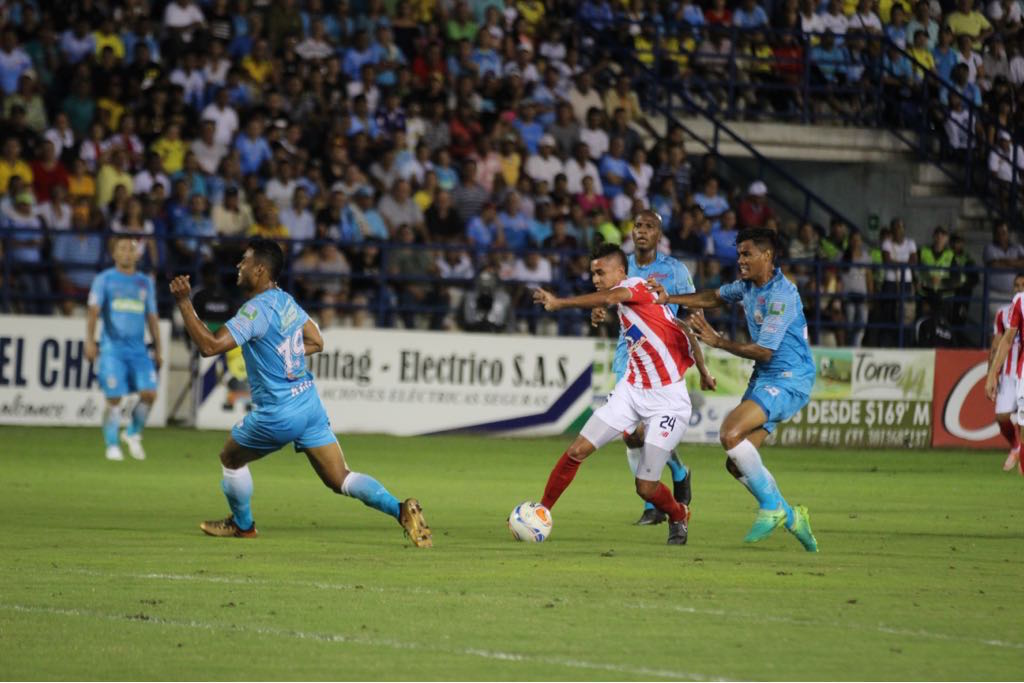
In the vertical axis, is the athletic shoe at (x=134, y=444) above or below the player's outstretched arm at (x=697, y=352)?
below

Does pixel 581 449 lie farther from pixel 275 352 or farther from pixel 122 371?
pixel 122 371

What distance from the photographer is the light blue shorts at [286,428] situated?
Result: 444 inches

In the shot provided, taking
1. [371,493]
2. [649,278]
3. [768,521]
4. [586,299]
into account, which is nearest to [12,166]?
[649,278]

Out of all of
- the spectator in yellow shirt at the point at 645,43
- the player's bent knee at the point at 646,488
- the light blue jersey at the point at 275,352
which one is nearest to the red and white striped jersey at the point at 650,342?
the player's bent knee at the point at 646,488

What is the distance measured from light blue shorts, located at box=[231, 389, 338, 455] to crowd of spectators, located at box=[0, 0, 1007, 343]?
9.46 m

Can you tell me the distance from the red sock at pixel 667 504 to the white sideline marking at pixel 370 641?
4.06m

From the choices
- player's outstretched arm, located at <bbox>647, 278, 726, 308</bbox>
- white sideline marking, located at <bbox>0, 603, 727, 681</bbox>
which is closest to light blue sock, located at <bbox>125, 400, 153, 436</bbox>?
player's outstretched arm, located at <bbox>647, 278, 726, 308</bbox>

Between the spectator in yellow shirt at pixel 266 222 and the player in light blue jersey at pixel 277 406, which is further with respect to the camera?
the spectator in yellow shirt at pixel 266 222

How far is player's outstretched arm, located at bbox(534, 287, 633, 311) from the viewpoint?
34.2ft

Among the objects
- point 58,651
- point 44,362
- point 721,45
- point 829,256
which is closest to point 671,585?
point 58,651

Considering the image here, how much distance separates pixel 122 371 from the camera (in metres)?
18.4

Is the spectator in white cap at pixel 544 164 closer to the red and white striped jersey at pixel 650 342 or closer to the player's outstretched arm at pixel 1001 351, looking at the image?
the player's outstretched arm at pixel 1001 351

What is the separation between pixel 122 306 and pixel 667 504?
26.7 feet

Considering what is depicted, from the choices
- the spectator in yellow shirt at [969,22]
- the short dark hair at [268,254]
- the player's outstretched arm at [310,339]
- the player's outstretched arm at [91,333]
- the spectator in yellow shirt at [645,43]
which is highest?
the spectator in yellow shirt at [969,22]
